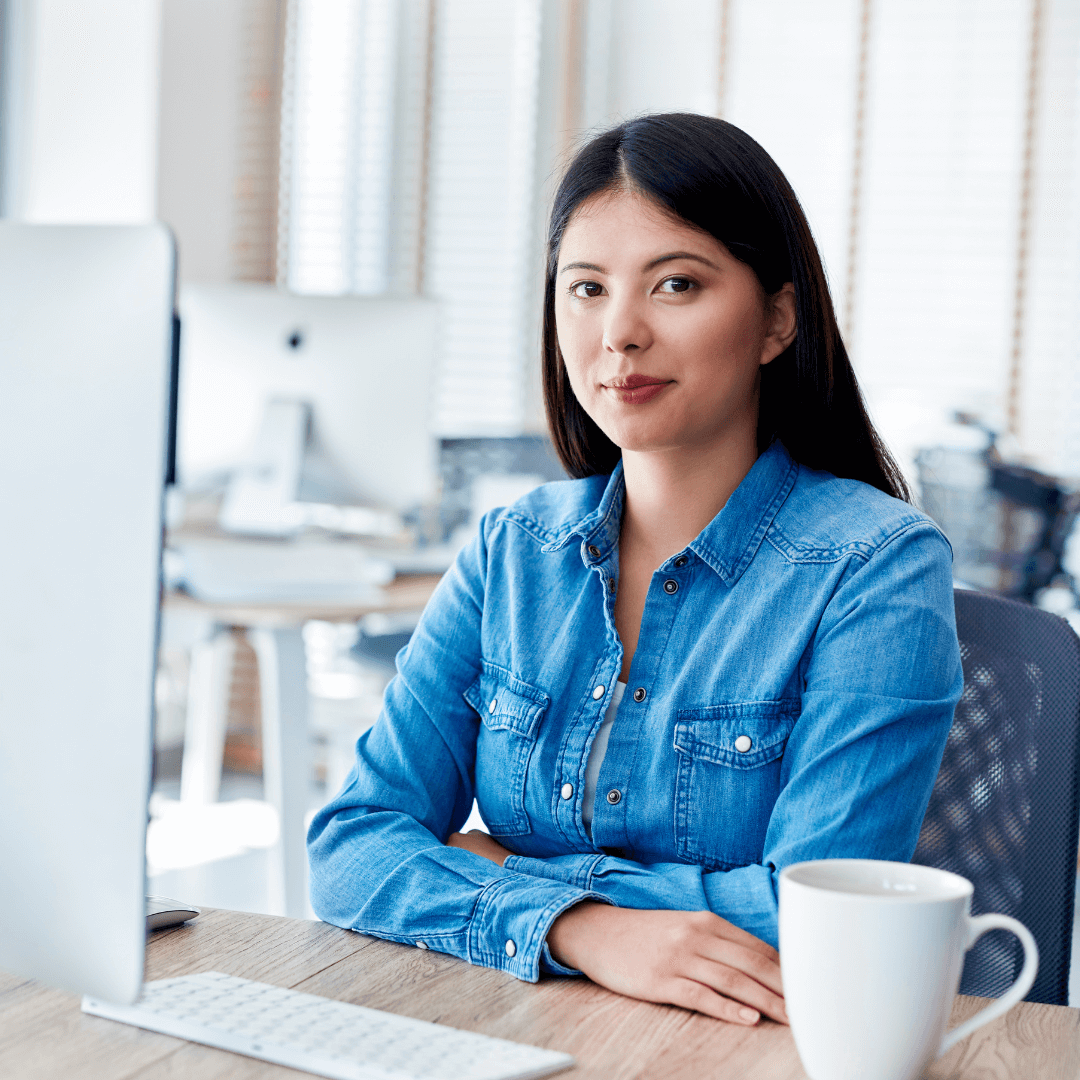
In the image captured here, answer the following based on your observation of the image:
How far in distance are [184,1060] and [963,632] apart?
74 cm

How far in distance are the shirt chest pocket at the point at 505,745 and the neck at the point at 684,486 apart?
173mm

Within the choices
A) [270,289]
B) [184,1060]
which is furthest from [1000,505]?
[184,1060]

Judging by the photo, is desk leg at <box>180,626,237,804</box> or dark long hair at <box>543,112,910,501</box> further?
desk leg at <box>180,626,237,804</box>

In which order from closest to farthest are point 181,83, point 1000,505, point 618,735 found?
point 618,735, point 1000,505, point 181,83

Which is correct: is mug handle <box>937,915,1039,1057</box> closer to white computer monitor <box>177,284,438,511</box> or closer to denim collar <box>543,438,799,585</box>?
denim collar <box>543,438,799,585</box>

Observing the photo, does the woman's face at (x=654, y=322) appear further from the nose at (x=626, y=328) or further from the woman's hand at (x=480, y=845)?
the woman's hand at (x=480, y=845)

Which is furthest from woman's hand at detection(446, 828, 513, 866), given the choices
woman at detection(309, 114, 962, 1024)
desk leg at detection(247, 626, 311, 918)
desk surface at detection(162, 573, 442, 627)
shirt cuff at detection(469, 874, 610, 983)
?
desk leg at detection(247, 626, 311, 918)

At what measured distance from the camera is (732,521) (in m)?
1.11

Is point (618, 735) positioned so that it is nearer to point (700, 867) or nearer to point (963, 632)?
point (700, 867)

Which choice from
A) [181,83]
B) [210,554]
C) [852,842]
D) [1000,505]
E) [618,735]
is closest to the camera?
[852,842]

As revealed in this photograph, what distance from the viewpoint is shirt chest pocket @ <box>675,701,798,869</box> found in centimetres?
102

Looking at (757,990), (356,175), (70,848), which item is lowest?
(757,990)

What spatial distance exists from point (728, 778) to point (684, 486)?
0.94 ft

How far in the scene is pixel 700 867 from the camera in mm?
1019
